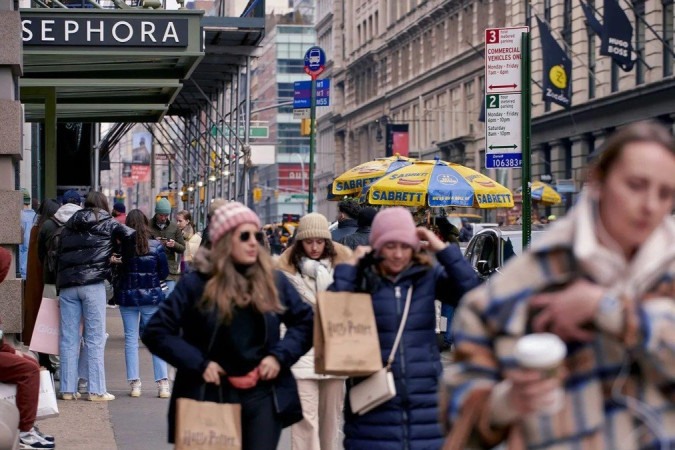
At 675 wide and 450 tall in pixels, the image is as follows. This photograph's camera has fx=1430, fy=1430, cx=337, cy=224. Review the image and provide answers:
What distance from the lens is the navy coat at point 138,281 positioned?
1378cm

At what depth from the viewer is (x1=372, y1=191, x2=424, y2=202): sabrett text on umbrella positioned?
66.7ft

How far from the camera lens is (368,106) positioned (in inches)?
3807

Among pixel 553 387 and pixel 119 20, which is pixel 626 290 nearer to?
pixel 553 387

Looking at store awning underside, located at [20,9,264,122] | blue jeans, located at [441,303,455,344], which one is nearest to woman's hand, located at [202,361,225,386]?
store awning underside, located at [20,9,264,122]

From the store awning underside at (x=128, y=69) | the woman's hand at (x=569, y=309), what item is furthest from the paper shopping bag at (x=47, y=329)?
the woman's hand at (x=569, y=309)

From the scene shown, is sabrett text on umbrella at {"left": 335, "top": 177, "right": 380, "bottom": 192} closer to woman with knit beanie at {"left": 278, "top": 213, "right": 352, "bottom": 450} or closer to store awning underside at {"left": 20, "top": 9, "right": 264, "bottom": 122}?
store awning underside at {"left": 20, "top": 9, "right": 264, "bottom": 122}

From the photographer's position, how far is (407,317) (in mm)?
6430

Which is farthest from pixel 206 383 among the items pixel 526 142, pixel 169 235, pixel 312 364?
pixel 169 235

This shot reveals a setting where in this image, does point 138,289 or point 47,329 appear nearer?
point 47,329

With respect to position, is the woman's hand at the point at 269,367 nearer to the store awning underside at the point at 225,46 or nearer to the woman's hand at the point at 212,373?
the woman's hand at the point at 212,373

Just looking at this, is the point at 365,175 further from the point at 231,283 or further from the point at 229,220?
the point at 231,283

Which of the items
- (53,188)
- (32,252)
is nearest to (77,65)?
(53,188)

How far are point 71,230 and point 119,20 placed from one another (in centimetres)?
297

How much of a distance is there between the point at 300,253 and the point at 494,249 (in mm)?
11212
